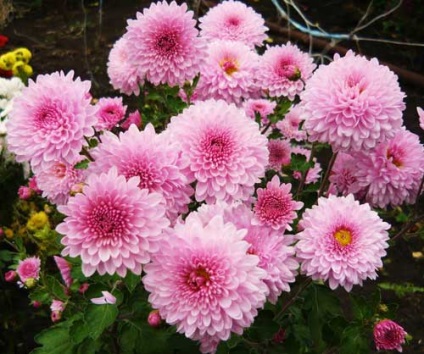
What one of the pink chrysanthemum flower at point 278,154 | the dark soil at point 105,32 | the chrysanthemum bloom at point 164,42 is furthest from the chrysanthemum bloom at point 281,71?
the dark soil at point 105,32

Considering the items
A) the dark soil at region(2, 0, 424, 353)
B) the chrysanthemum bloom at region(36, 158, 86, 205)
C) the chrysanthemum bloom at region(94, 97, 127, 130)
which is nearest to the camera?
the chrysanthemum bloom at region(36, 158, 86, 205)

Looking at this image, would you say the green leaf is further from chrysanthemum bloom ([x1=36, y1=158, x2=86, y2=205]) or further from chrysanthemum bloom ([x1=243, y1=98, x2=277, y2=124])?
chrysanthemum bloom ([x1=243, y1=98, x2=277, y2=124])

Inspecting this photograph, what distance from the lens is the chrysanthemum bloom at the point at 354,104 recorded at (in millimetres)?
1109

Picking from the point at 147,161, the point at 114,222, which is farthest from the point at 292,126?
the point at 114,222

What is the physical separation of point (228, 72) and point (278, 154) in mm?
274

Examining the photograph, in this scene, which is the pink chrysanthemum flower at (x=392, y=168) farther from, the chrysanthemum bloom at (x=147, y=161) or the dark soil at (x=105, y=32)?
the dark soil at (x=105, y=32)

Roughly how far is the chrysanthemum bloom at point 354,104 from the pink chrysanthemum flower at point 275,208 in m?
0.15

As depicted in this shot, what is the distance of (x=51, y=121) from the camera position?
981 millimetres

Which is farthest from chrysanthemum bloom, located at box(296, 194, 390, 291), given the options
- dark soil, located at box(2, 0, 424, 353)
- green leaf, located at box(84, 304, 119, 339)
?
dark soil, located at box(2, 0, 424, 353)

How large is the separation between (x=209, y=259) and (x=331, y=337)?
0.65 m

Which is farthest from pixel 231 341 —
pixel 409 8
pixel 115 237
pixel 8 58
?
pixel 409 8

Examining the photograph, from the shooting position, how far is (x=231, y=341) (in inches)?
45.9

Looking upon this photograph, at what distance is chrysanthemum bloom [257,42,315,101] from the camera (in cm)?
148

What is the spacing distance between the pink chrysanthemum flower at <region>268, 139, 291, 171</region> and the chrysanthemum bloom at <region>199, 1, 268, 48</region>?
0.31 metres
